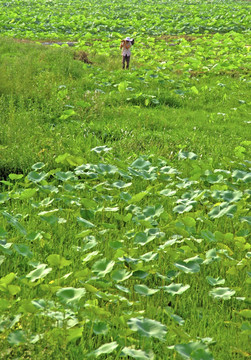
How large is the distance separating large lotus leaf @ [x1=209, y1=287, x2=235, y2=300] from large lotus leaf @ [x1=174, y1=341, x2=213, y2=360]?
29.9 inches

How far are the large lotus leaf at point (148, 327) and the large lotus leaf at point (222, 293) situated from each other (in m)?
0.76

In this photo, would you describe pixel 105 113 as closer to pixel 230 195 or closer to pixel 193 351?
pixel 230 195

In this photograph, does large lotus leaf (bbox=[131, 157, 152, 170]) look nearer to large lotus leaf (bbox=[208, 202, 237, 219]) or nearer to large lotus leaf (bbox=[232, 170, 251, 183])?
large lotus leaf (bbox=[232, 170, 251, 183])

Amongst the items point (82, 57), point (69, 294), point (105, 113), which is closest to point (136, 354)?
point (69, 294)

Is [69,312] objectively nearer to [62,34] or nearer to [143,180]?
[143,180]

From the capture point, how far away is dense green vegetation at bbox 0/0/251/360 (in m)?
2.56

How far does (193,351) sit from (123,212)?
2295 millimetres

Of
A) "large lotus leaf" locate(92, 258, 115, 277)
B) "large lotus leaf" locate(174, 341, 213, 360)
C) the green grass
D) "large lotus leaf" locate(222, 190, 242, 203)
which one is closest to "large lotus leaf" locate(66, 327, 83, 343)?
"large lotus leaf" locate(174, 341, 213, 360)

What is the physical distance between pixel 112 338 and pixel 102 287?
Answer: 0.52 metres

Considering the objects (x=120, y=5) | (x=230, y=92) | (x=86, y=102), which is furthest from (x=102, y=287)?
(x=120, y=5)

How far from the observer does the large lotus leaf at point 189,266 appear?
3020 mm

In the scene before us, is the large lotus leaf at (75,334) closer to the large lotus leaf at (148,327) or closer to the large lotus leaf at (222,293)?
the large lotus leaf at (148,327)

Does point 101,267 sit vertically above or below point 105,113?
above

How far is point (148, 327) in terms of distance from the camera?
2297 millimetres
